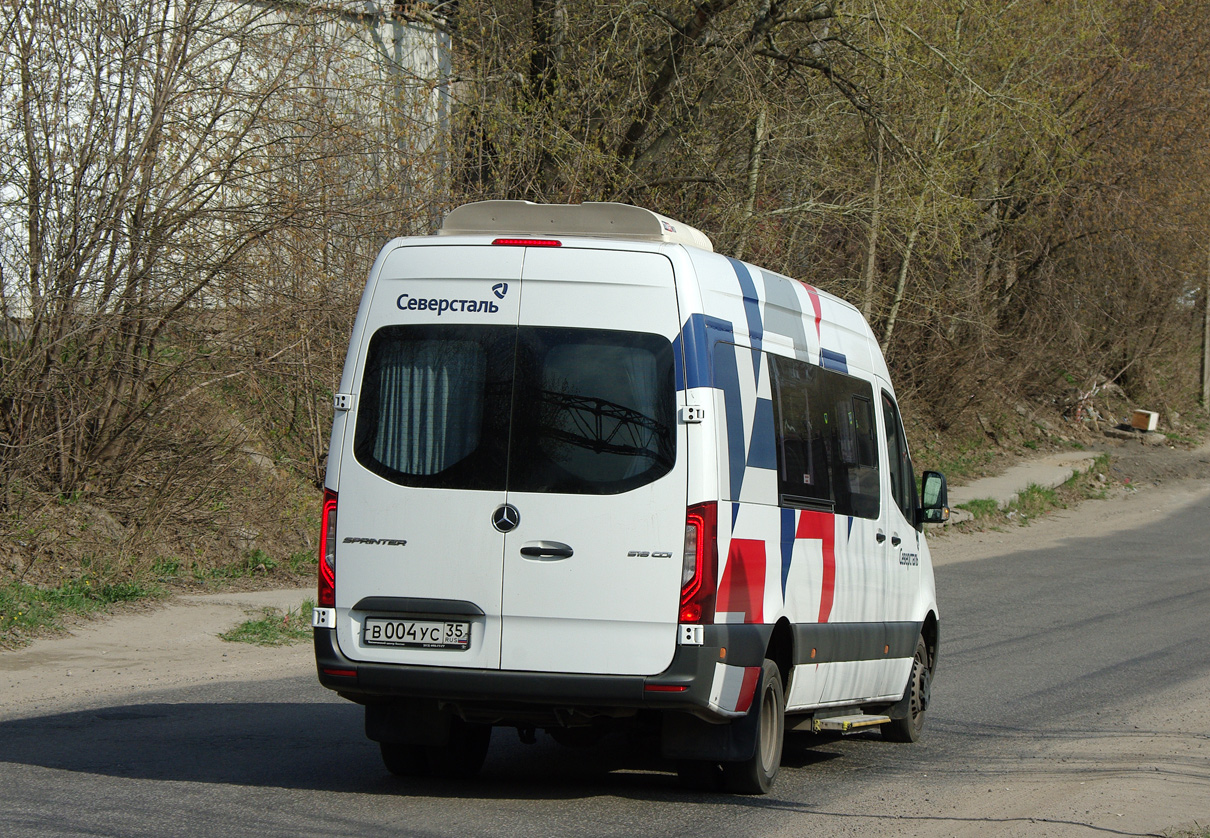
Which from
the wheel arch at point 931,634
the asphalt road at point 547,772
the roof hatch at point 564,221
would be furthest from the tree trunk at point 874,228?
the roof hatch at point 564,221

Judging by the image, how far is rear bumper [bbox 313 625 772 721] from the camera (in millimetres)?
5820

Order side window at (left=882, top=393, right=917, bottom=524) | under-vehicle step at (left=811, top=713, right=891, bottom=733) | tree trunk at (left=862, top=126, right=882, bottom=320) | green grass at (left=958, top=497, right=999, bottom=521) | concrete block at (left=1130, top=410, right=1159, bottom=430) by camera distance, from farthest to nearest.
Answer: concrete block at (left=1130, top=410, right=1159, bottom=430) < green grass at (left=958, top=497, right=999, bottom=521) < tree trunk at (left=862, top=126, right=882, bottom=320) < side window at (left=882, top=393, right=917, bottom=524) < under-vehicle step at (left=811, top=713, right=891, bottom=733)

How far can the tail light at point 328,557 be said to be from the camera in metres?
6.10

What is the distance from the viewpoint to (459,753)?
22.5ft

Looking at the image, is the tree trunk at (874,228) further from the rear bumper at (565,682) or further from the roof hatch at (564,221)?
the rear bumper at (565,682)

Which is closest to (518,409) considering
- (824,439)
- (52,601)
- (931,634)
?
(824,439)

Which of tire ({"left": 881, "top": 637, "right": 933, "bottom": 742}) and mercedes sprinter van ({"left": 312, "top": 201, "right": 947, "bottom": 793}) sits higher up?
mercedes sprinter van ({"left": 312, "top": 201, "right": 947, "bottom": 793})

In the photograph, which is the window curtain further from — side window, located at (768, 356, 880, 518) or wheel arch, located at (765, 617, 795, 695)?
wheel arch, located at (765, 617, 795, 695)

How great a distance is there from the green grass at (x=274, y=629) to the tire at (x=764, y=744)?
542 centimetres

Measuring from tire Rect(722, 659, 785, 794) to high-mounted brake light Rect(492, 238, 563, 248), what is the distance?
85.1 inches

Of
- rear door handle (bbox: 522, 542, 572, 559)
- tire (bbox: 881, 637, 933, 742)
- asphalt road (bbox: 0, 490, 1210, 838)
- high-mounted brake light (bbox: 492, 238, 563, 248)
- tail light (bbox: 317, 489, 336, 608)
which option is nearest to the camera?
asphalt road (bbox: 0, 490, 1210, 838)

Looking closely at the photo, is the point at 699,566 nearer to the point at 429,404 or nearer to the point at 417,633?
the point at 417,633

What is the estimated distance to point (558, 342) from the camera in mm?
6152

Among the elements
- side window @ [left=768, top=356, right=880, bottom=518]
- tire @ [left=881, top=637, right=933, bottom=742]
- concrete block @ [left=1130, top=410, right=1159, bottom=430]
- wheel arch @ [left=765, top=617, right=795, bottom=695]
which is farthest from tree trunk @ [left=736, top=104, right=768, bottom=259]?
concrete block @ [left=1130, top=410, right=1159, bottom=430]
